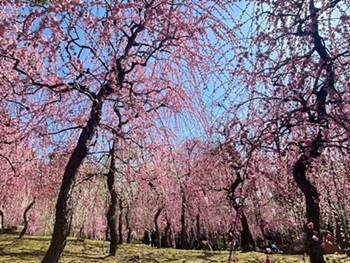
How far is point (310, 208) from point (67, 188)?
305 centimetres

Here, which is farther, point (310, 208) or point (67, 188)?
point (310, 208)

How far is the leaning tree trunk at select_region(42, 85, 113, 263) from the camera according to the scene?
4.11 meters

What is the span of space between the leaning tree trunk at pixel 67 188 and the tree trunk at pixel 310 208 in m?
2.62

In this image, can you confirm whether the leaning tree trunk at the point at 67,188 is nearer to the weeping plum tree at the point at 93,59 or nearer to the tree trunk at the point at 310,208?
the weeping plum tree at the point at 93,59

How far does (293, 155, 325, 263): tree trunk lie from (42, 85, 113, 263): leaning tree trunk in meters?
2.62

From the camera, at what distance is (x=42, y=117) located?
5168mm

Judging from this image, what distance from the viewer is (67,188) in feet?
14.0

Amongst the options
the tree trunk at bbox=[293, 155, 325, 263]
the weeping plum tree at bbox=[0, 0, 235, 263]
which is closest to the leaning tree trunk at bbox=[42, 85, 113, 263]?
the weeping plum tree at bbox=[0, 0, 235, 263]

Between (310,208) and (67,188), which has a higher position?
(67,188)

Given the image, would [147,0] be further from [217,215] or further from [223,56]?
[217,215]

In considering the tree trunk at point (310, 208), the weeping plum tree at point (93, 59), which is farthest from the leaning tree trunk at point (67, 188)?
the tree trunk at point (310, 208)

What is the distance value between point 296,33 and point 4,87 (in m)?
3.53

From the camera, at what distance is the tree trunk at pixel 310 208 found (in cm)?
497

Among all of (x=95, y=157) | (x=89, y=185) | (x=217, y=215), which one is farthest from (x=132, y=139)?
(x=217, y=215)
